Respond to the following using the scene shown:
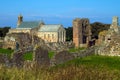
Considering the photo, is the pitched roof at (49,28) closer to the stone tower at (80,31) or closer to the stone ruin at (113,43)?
the stone tower at (80,31)

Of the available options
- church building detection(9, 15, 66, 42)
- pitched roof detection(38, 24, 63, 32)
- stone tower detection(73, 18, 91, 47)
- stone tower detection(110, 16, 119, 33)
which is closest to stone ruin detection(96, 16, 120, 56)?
stone tower detection(110, 16, 119, 33)

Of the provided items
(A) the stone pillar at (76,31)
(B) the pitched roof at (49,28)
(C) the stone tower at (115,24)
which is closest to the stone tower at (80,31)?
(A) the stone pillar at (76,31)

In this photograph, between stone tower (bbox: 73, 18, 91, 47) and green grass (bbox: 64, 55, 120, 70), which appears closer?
green grass (bbox: 64, 55, 120, 70)

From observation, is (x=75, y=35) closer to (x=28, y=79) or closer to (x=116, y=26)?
(x=116, y=26)

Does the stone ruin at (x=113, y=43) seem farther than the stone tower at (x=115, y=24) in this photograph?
No

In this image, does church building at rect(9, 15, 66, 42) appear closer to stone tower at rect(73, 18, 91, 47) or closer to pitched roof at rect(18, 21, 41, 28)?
pitched roof at rect(18, 21, 41, 28)

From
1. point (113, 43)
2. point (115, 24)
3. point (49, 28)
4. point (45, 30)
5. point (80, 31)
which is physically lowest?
point (113, 43)

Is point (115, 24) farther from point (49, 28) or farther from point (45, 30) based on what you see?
point (49, 28)

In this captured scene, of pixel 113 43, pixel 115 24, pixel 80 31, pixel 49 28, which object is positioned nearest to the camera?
pixel 113 43

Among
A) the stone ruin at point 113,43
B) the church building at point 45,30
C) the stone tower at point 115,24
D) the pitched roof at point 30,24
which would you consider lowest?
the stone ruin at point 113,43

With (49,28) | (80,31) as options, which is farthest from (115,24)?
(49,28)

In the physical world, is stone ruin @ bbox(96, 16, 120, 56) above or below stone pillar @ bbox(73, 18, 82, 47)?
below

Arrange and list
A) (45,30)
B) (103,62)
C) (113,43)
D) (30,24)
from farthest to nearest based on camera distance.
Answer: (30,24) → (45,30) → (113,43) → (103,62)

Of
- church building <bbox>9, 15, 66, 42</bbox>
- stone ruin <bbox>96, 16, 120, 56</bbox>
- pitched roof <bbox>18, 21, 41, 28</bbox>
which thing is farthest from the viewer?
pitched roof <bbox>18, 21, 41, 28</bbox>
